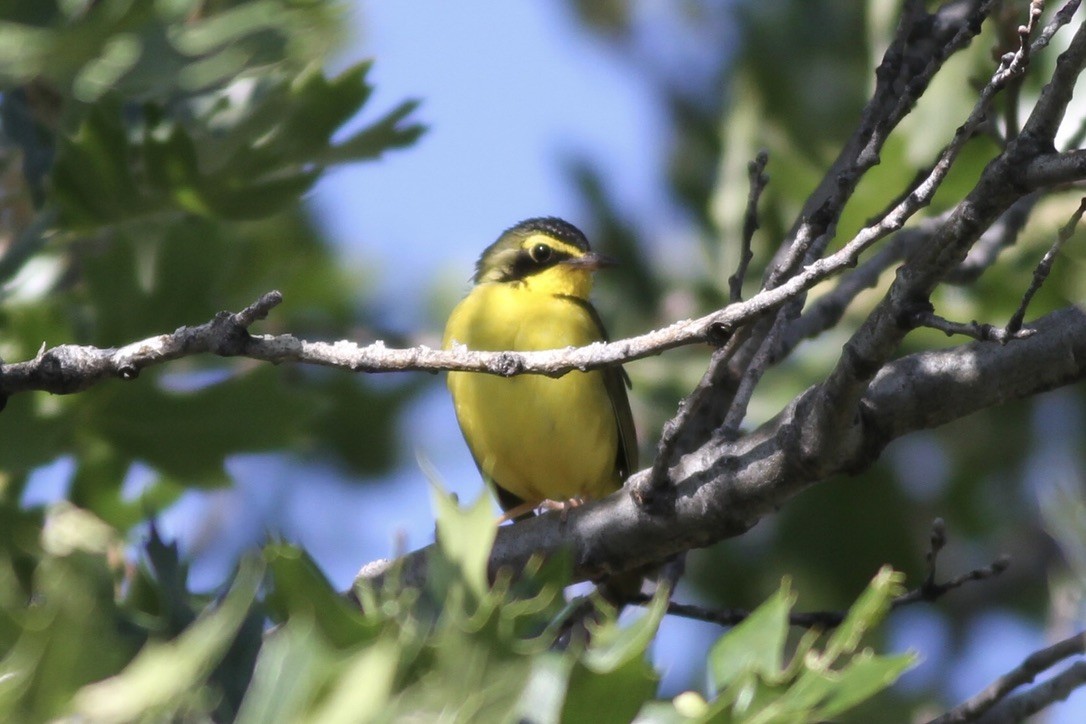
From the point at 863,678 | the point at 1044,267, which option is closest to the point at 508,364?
the point at 863,678

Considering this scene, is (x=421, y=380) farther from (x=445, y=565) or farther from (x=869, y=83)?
(x=445, y=565)

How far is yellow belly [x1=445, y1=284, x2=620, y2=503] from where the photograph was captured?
632 centimetres

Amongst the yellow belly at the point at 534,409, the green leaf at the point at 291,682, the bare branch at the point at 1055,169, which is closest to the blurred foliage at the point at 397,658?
the green leaf at the point at 291,682

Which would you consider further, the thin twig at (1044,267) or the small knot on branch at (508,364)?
the small knot on branch at (508,364)

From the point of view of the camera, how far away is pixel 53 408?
5.02m

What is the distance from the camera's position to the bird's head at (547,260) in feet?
23.5

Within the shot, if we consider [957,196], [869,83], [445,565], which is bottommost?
[445,565]

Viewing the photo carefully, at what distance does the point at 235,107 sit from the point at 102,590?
93.7 inches

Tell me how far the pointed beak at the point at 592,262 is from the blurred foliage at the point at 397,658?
3.72 metres

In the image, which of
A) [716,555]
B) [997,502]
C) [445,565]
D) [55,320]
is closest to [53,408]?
[55,320]

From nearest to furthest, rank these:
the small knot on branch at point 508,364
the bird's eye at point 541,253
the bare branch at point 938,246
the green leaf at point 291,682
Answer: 1. the green leaf at point 291,682
2. the bare branch at point 938,246
3. the small knot on branch at point 508,364
4. the bird's eye at point 541,253

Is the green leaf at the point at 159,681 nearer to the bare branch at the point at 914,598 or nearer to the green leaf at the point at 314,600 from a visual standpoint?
the green leaf at the point at 314,600

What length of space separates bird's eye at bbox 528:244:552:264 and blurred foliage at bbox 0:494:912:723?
3748 millimetres

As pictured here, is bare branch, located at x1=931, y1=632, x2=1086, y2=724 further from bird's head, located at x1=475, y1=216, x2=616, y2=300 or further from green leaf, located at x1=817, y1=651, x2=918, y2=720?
bird's head, located at x1=475, y1=216, x2=616, y2=300
